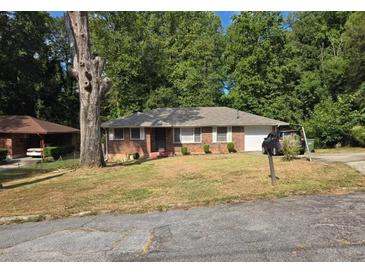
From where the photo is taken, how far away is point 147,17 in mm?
38938

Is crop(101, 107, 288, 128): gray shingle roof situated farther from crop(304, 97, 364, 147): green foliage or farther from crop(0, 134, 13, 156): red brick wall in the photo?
crop(0, 134, 13, 156): red brick wall

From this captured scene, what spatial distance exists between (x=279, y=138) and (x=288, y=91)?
616 inches

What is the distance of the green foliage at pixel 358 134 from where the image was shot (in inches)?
992

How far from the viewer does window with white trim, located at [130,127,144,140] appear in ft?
85.7

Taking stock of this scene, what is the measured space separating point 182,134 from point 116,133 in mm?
5046

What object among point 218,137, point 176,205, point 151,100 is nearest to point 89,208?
point 176,205

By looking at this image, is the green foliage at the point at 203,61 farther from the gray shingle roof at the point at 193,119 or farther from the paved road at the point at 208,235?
the paved road at the point at 208,235

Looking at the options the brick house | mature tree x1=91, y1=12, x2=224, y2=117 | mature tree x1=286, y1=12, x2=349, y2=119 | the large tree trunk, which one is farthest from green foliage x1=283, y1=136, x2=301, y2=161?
mature tree x1=91, y1=12, x2=224, y2=117

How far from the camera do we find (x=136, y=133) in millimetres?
26312

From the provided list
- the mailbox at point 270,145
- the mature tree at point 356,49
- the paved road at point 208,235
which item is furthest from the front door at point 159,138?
the paved road at point 208,235

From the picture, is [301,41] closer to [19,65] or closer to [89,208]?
[19,65]

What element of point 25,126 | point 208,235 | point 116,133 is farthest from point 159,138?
point 208,235

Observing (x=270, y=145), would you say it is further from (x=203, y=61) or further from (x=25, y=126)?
(x=203, y=61)

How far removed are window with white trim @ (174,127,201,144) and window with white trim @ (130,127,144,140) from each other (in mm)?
2546
